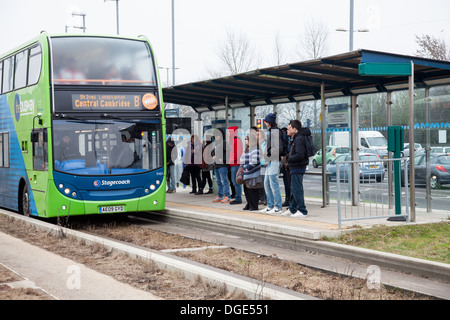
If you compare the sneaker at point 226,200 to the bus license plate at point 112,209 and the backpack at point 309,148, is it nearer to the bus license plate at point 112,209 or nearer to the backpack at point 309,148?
the bus license plate at point 112,209

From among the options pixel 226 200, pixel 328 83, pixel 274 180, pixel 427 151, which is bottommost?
pixel 226 200

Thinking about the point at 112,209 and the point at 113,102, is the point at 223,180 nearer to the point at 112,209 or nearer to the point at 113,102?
the point at 112,209

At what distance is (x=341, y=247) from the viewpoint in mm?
8812

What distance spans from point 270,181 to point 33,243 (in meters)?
4.82

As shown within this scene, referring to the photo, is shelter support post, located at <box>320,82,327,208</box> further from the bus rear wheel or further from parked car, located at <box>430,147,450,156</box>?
the bus rear wheel

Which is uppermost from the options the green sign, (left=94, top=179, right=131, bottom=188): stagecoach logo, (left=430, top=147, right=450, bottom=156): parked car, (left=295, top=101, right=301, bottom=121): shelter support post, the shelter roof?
the shelter roof

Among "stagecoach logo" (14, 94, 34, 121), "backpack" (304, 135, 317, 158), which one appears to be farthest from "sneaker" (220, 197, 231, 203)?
"stagecoach logo" (14, 94, 34, 121)

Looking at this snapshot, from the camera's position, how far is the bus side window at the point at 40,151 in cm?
1217

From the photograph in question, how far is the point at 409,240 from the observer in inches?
359

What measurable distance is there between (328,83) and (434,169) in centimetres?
290

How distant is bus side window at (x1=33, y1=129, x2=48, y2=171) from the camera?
12.2 m

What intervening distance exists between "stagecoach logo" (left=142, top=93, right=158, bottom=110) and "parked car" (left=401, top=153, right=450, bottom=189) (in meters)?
5.43

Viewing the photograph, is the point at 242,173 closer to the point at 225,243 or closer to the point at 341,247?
the point at 225,243

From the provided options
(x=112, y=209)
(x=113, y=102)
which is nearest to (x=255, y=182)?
(x=112, y=209)
